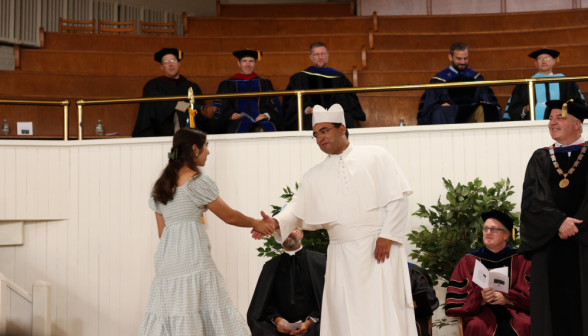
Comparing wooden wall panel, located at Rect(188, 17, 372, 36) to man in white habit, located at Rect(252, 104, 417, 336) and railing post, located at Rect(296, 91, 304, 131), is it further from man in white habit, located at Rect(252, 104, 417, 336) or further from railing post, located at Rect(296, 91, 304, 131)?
man in white habit, located at Rect(252, 104, 417, 336)

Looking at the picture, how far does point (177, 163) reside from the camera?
3.97 m

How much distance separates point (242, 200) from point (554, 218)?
9.63 ft

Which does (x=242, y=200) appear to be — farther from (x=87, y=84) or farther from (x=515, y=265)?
(x=87, y=84)

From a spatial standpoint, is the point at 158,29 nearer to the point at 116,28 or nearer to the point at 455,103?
the point at 116,28

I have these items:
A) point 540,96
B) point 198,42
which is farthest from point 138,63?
point 540,96

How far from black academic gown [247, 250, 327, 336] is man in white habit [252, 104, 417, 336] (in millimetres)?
531

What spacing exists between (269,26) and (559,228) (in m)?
7.44

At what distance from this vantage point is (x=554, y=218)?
3.85m

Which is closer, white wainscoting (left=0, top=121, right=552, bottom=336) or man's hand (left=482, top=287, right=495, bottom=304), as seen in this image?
man's hand (left=482, top=287, right=495, bottom=304)

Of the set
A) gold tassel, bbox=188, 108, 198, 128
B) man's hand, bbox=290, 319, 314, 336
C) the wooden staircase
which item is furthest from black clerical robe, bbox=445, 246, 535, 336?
the wooden staircase

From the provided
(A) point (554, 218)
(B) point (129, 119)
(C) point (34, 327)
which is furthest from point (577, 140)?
(B) point (129, 119)

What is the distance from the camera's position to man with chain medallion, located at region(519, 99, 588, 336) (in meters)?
3.83

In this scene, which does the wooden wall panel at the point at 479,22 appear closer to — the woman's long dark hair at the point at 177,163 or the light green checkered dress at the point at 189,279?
the woman's long dark hair at the point at 177,163

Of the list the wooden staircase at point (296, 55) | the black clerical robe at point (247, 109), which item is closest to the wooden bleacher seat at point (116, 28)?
the wooden staircase at point (296, 55)
